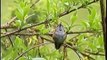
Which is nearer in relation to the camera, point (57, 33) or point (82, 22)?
point (57, 33)

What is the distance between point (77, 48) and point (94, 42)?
0.17 feet

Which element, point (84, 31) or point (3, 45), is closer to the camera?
point (84, 31)

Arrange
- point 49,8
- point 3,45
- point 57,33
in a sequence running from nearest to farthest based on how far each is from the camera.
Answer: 1. point 57,33
2. point 49,8
3. point 3,45

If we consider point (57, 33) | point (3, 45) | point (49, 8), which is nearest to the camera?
point (57, 33)

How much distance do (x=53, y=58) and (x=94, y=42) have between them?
0.12m

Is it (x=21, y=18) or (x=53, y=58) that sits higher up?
(x=21, y=18)

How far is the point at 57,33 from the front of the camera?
2.50 ft

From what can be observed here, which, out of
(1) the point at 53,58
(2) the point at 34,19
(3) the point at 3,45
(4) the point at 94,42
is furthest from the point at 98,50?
(3) the point at 3,45

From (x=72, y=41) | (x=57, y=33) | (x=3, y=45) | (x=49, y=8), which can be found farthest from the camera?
(x=3, y=45)

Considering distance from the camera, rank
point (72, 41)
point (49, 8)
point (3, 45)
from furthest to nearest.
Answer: point (3, 45) < point (72, 41) < point (49, 8)

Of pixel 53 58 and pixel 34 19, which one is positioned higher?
pixel 34 19

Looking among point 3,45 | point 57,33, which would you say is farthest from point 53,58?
point 3,45

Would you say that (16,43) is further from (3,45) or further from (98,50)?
(3,45)

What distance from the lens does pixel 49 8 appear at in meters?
0.90
